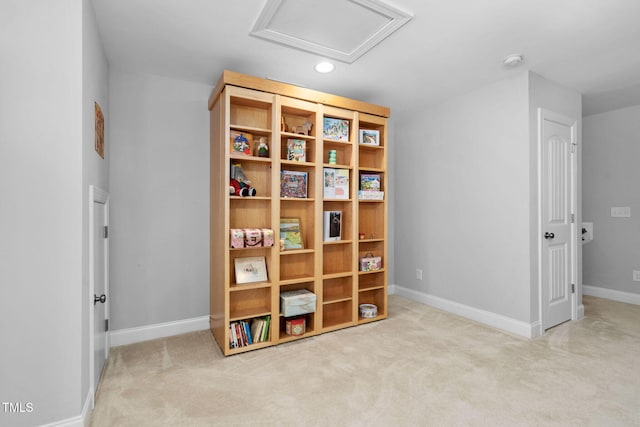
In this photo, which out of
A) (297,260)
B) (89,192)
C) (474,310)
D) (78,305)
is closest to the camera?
(78,305)

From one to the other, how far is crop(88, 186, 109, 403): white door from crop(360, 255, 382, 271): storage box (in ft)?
7.33

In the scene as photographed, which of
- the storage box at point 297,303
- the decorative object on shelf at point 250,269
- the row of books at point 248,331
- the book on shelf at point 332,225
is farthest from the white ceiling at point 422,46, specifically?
the row of books at point 248,331

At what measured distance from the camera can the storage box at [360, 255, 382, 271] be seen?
3252mm

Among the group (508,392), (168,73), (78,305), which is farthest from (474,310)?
(168,73)

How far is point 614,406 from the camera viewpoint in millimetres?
1830

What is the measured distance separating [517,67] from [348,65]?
1.50 m

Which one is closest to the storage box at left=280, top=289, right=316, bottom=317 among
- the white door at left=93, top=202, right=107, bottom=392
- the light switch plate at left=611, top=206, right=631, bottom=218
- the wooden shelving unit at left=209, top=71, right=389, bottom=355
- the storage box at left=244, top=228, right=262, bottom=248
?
the wooden shelving unit at left=209, top=71, right=389, bottom=355

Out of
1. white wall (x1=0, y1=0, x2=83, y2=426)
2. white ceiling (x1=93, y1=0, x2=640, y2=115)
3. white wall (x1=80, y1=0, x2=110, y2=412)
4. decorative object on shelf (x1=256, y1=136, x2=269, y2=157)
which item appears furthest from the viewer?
decorative object on shelf (x1=256, y1=136, x2=269, y2=157)

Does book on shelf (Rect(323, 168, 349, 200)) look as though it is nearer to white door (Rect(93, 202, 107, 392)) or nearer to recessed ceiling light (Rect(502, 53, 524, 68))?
recessed ceiling light (Rect(502, 53, 524, 68))

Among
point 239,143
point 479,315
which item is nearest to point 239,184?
point 239,143

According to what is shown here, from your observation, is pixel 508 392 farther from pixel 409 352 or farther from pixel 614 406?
pixel 409 352

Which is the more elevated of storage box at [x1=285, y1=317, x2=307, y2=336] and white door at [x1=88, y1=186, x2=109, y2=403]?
white door at [x1=88, y1=186, x2=109, y2=403]

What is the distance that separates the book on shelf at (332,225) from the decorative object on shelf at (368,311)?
2.65ft

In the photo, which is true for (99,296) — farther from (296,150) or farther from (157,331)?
(296,150)
